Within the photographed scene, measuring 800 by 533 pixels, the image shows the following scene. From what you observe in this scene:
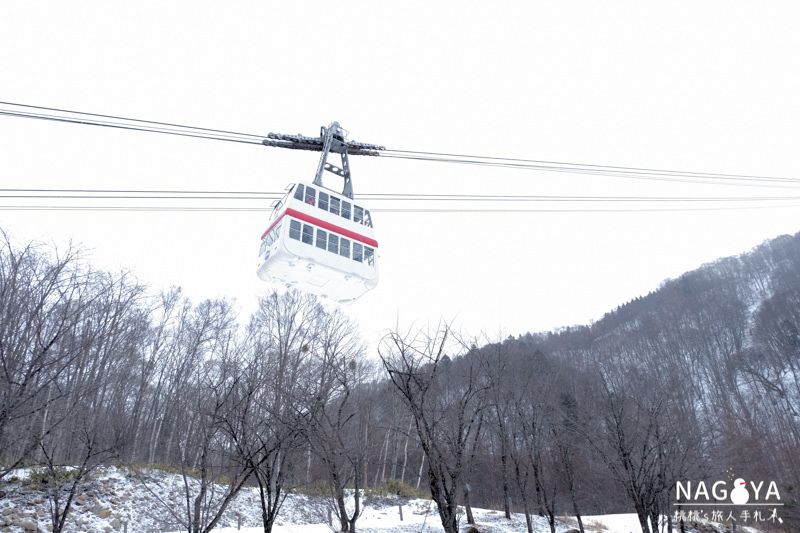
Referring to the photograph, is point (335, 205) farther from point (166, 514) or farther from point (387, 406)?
point (387, 406)

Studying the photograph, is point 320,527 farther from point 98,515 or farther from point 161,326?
point 161,326

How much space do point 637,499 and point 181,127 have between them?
1704 cm

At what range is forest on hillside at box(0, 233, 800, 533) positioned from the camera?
9.37 meters

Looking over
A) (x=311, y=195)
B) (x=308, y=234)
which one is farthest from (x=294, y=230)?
(x=311, y=195)

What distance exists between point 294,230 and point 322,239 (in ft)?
3.05

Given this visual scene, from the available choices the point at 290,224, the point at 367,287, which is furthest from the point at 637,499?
the point at 290,224

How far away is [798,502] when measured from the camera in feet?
72.3

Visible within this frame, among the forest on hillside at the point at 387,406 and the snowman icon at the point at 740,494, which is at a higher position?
the forest on hillside at the point at 387,406

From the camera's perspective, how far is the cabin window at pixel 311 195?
42.2 feet

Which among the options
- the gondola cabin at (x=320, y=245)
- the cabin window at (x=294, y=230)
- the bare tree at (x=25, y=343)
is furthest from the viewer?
the gondola cabin at (x=320, y=245)
